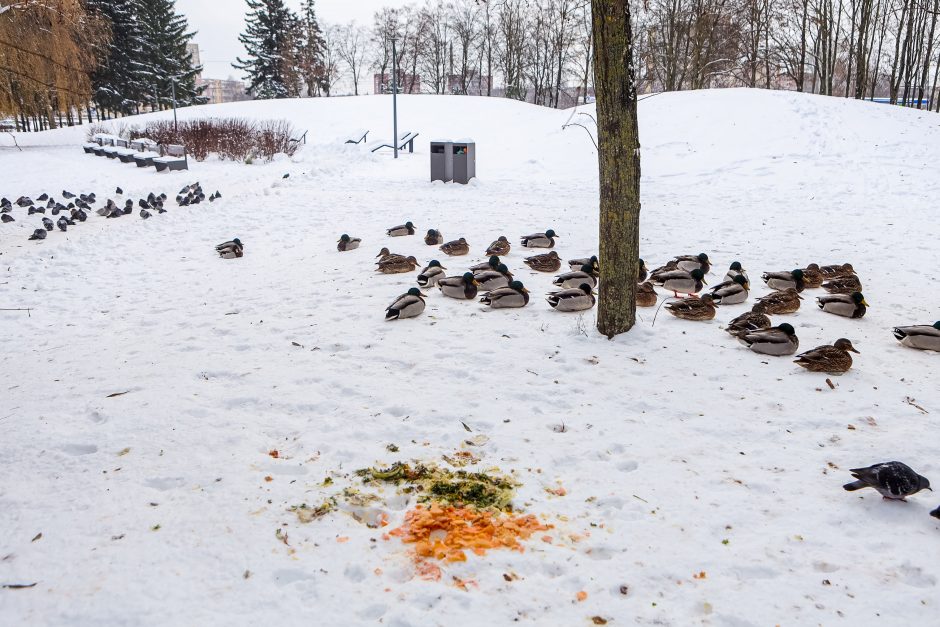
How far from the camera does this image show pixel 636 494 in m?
3.42

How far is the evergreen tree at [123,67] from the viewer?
40.9 meters

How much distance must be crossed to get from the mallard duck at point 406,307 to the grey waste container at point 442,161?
10.8 metres

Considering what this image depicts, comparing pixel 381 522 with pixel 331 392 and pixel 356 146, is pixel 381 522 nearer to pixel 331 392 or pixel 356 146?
pixel 331 392

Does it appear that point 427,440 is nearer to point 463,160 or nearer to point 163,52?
point 463,160

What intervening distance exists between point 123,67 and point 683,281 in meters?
48.7

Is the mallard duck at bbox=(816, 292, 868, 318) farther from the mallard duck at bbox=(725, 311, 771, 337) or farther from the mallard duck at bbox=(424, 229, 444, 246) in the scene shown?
the mallard duck at bbox=(424, 229, 444, 246)

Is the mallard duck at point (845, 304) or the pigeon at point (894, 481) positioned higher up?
the mallard duck at point (845, 304)

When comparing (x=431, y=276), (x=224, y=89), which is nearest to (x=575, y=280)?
(x=431, y=276)

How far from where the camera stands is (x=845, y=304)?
6.37 meters

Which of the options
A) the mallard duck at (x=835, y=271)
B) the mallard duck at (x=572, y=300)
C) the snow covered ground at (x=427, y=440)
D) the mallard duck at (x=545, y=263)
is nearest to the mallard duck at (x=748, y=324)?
the snow covered ground at (x=427, y=440)

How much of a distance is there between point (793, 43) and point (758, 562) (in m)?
39.7

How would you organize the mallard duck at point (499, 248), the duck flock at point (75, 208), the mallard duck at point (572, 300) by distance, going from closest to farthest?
the mallard duck at point (572, 300)
the mallard duck at point (499, 248)
the duck flock at point (75, 208)

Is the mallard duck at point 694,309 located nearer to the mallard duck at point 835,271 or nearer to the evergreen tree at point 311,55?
the mallard duck at point 835,271

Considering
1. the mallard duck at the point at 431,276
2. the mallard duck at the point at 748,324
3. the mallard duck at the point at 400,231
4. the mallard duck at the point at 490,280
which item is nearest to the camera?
the mallard duck at the point at 748,324
